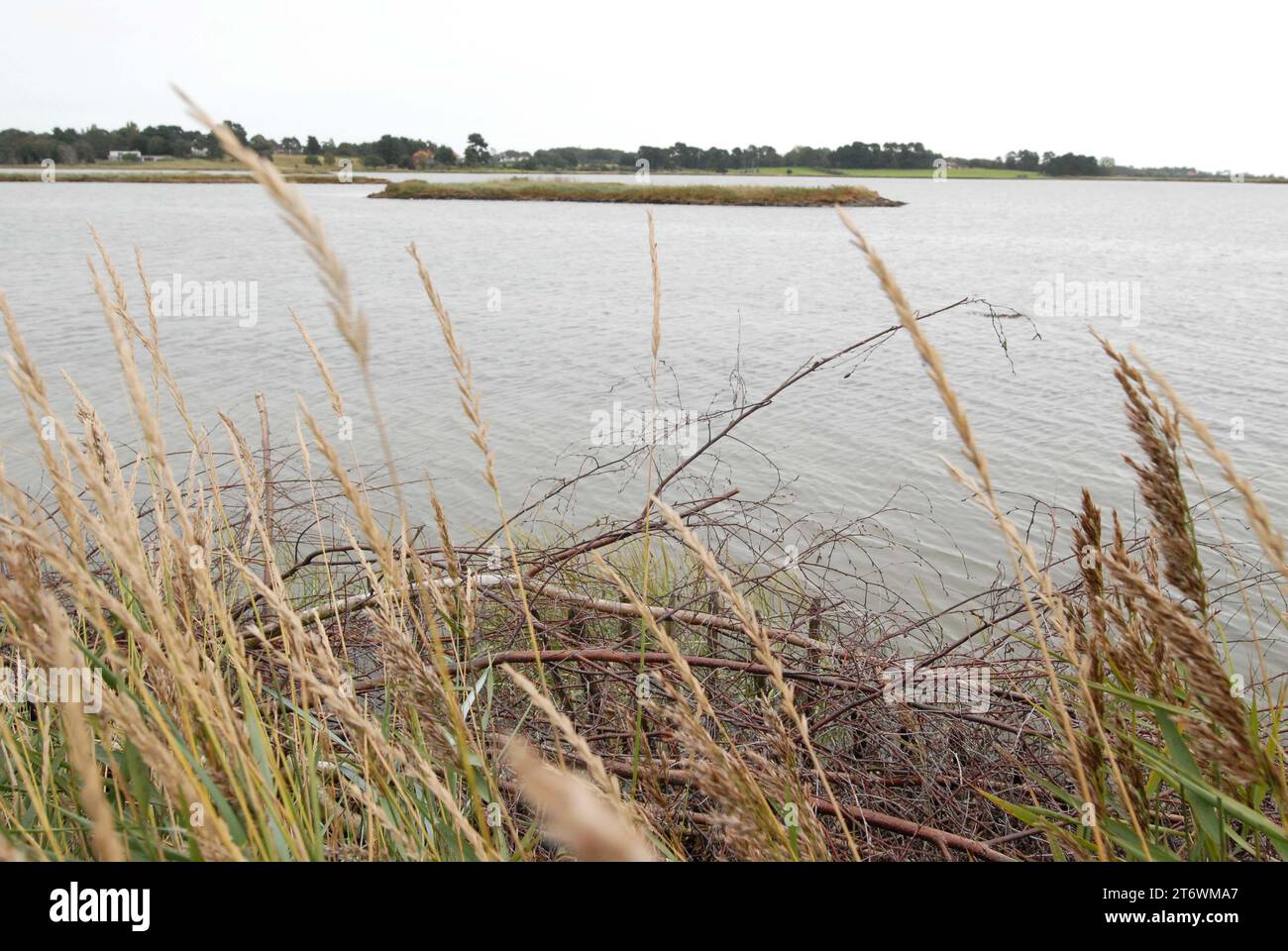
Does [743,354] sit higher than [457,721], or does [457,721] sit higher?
[457,721]

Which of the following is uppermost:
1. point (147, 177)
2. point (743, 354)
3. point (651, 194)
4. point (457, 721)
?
point (147, 177)

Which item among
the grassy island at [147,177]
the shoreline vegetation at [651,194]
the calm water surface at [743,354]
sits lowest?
the calm water surface at [743,354]

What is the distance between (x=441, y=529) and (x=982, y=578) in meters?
6.00

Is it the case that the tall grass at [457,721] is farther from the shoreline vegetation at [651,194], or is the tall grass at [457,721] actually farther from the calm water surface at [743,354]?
the shoreline vegetation at [651,194]

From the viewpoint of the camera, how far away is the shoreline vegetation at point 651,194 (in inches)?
2389

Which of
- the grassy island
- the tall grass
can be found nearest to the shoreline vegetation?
the grassy island

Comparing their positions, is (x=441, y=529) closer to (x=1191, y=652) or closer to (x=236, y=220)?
(x=1191, y=652)

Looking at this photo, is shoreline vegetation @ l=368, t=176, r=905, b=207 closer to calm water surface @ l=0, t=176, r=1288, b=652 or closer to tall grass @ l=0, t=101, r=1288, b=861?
calm water surface @ l=0, t=176, r=1288, b=652

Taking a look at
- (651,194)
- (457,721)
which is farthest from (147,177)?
(457,721)

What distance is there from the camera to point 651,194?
60.5 metres

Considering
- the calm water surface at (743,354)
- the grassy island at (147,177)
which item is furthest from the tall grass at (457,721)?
the grassy island at (147,177)

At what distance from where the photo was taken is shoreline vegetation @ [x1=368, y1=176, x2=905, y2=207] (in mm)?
60688

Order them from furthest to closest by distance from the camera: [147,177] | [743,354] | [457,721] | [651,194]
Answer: [147,177], [651,194], [743,354], [457,721]

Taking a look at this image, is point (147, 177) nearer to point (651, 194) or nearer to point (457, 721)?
point (651, 194)
